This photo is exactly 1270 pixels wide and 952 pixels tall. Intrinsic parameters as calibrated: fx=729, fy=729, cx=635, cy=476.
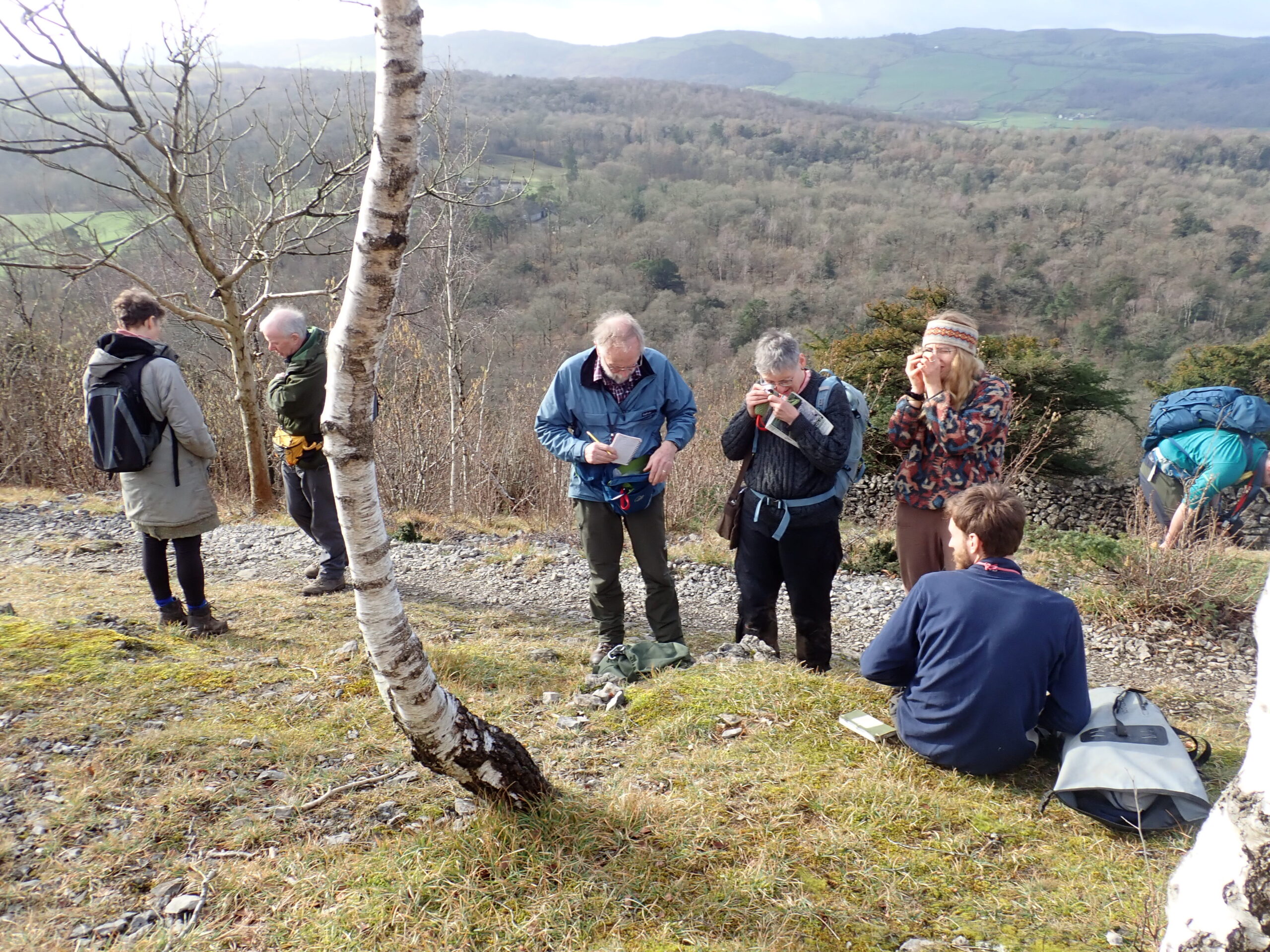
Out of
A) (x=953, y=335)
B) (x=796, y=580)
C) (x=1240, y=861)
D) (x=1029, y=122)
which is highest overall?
(x=1029, y=122)

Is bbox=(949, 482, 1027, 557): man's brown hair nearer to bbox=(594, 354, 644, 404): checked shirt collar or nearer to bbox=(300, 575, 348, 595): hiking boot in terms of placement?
bbox=(594, 354, 644, 404): checked shirt collar

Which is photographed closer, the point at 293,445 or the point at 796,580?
the point at 796,580

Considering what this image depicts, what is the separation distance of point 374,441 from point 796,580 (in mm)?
2311

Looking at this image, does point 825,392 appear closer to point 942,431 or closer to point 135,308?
point 942,431

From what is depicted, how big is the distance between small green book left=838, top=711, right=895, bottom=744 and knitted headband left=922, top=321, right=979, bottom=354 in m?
1.64

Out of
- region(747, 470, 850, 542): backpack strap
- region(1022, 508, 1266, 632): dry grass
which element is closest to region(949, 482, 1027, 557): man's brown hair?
region(747, 470, 850, 542): backpack strap

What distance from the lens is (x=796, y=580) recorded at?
3633mm

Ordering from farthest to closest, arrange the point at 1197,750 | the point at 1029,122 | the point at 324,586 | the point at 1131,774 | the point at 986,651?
1. the point at 1029,122
2. the point at 324,586
3. the point at 1197,750
4. the point at 986,651
5. the point at 1131,774

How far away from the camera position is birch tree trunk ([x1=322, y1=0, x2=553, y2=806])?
1.61 m

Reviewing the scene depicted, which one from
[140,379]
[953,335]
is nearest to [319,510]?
[140,379]

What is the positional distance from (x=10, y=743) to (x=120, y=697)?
419 millimetres

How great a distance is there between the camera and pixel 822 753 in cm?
275

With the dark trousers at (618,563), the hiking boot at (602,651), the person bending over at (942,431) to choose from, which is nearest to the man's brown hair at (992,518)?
the person bending over at (942,431)

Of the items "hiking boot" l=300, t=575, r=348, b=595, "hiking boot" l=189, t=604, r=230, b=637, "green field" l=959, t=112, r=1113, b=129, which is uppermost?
"green field" l=959, t=112, r=1113, b=129
